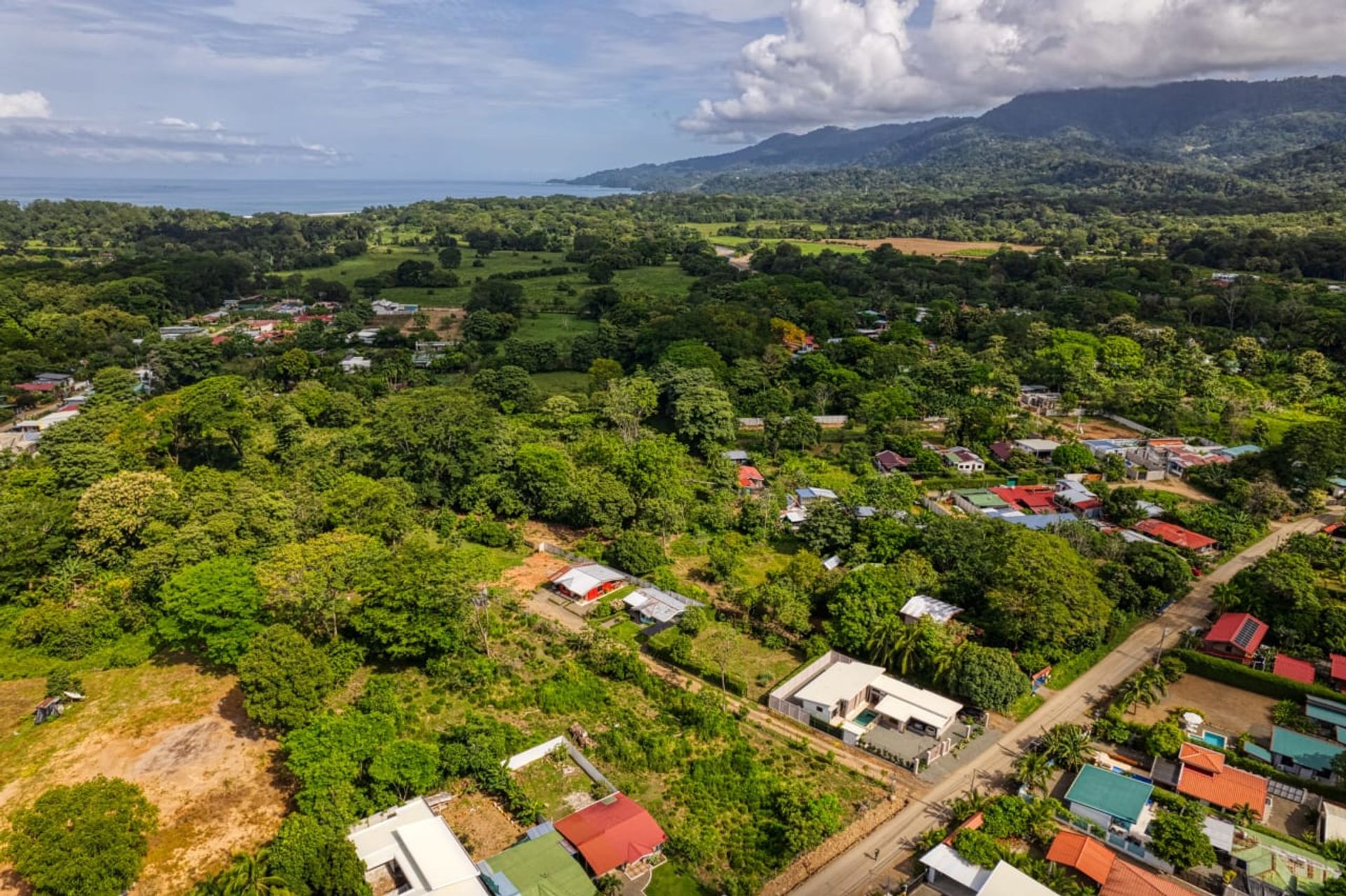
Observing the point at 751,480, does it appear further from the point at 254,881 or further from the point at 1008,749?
the point at 254,881

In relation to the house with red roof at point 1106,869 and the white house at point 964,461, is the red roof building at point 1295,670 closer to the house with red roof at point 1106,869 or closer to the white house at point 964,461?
the house with red roof at point 1106,869

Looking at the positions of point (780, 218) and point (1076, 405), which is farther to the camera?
point (780, 218)

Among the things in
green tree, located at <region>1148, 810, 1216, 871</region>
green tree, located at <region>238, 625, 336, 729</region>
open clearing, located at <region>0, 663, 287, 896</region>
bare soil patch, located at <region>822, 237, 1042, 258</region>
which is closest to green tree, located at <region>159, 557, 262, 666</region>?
open clearing, located at <region>0, 663, 287, 896</region>

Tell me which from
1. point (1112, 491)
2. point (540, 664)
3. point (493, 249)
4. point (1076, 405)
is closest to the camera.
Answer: point (540, 664)

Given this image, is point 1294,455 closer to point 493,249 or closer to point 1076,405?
point 1076,405

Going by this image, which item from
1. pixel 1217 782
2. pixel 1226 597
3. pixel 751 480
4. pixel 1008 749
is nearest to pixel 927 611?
pixel 1008 749

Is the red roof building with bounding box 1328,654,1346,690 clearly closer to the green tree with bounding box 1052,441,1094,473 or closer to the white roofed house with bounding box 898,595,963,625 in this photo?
the white roofed house with bounding box 898,595,963,625

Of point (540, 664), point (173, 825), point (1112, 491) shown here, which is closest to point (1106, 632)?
point (1112, 491)

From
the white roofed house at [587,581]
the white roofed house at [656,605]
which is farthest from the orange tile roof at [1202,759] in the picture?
the white roofed house at [587,581]
